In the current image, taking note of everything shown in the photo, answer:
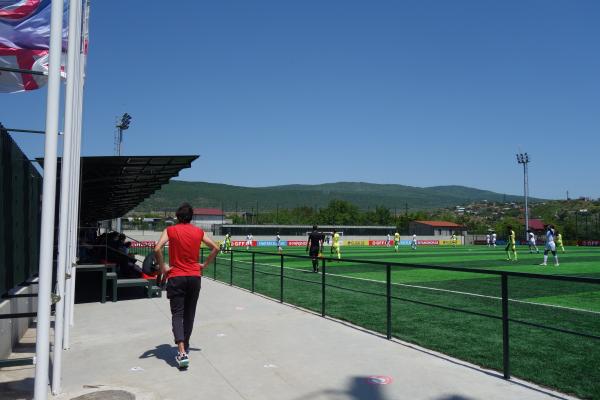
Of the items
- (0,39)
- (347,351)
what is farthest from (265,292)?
(0,39)

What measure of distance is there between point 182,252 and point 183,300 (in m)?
0.59

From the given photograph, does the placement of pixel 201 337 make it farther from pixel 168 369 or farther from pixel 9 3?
pixel 9 3

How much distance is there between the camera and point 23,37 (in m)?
6.63

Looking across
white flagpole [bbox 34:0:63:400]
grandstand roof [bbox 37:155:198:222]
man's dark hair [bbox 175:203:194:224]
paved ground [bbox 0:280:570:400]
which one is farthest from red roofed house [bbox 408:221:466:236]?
white flagpole [bbox 34:0:63:400]

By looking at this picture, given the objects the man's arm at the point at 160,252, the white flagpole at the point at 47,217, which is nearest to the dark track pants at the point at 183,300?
the man's arm at the point at 160,252

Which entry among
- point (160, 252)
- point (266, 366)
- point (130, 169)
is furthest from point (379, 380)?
point (130, 169)

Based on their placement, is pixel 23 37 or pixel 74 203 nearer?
pixel 23 37

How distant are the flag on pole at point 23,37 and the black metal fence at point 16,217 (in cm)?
105

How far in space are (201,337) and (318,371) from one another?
2476mm

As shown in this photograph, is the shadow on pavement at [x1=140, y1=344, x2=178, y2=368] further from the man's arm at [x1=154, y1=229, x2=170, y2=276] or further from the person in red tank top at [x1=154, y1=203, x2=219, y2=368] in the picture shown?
the man's arm at [x1=154, y1=229, x2=170, y2=276]

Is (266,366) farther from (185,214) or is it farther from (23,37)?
(23,37)

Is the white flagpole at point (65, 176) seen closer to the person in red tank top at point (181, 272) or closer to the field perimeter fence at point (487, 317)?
the person in red tank top at point (181, 272)

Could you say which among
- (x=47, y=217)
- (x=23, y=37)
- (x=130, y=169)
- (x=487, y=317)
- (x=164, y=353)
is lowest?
(x=164, y=353)

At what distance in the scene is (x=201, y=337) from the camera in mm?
7609
